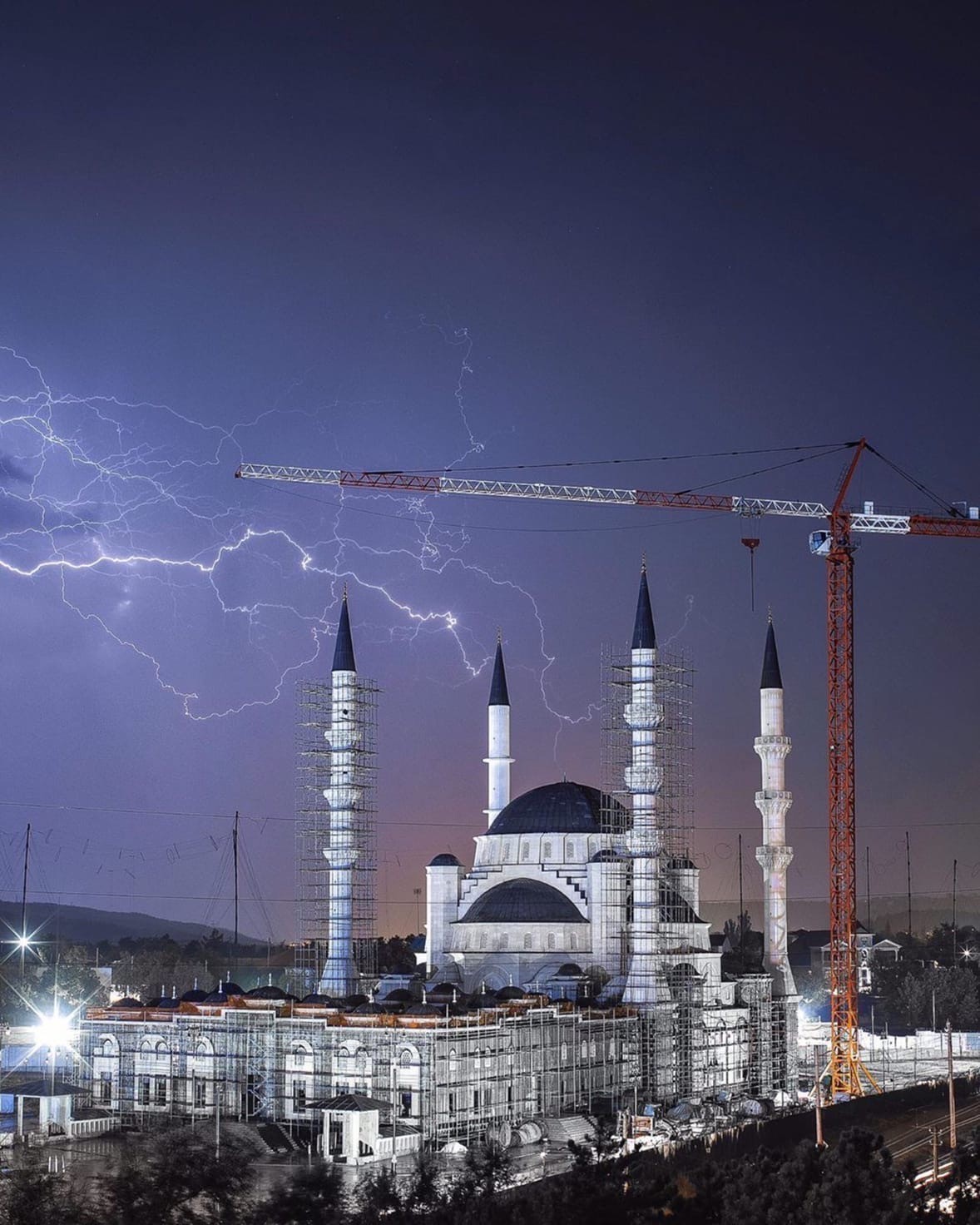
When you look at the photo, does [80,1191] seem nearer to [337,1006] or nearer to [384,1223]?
[384,1223]

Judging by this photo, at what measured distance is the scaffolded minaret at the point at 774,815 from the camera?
9925 cm

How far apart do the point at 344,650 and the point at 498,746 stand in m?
13.8

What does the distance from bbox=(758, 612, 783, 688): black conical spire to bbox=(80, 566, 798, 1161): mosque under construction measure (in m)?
0.09

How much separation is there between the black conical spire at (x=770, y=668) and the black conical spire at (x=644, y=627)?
14.3 metres

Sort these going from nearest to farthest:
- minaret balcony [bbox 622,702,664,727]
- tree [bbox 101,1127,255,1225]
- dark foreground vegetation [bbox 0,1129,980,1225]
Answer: dark foreground vegetation [bbox 0,1129,980,1225] → tree [bbox 101,1127,255,1225] → minaret balcony [bbox 622,702,664,727]

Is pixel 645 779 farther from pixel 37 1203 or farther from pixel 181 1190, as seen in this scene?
pixel 37 1203

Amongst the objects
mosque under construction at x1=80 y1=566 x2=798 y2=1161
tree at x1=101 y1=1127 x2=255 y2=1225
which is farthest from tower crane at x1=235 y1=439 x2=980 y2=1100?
tree at x1=101 y1=1127 x2=255 y2=1225

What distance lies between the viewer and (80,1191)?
4584 cm

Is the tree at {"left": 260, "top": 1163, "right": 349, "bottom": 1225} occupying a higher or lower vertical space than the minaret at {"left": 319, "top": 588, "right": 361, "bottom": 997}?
lower

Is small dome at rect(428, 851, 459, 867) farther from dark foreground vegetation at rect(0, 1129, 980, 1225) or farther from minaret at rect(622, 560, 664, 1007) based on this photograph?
dark foreground vegetation at rect(0, 1129, 980, 1225)

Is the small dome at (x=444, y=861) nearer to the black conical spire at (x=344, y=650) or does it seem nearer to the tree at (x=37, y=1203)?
the black conical spire at (x=344, y=650)

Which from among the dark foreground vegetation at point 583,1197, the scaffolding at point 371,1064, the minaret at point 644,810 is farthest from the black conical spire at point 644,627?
the dark foreground vegetation at point 583,1197

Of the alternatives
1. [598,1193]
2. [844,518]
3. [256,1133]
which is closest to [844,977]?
[844,518]

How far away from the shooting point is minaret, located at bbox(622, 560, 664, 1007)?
283 feet
